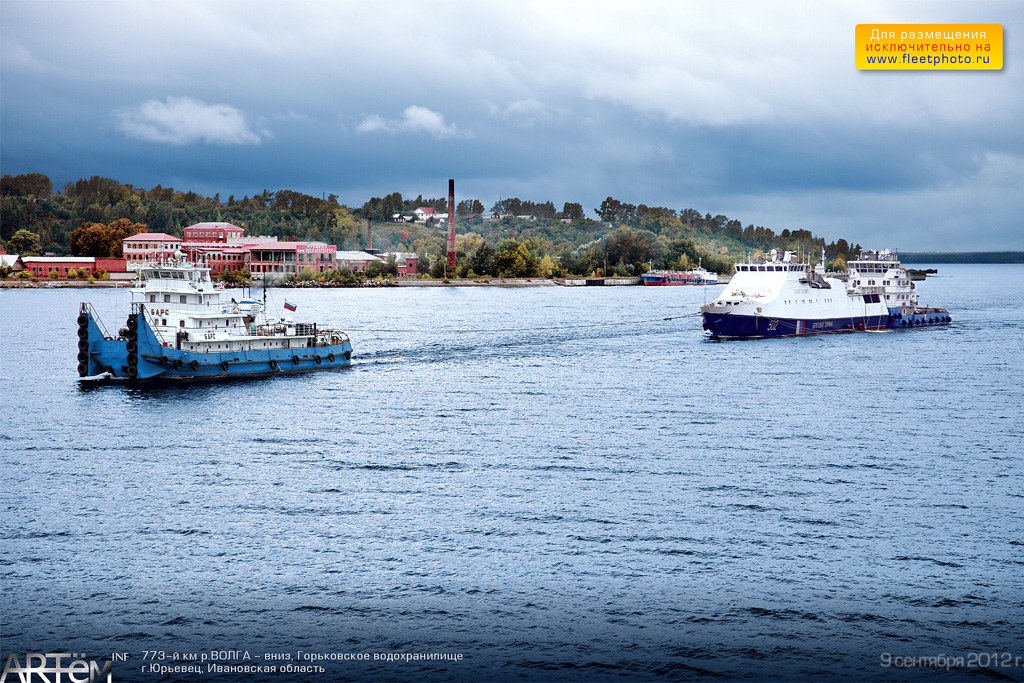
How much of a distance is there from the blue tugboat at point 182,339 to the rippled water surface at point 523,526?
222cm

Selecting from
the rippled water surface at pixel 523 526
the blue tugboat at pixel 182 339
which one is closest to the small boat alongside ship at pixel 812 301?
the rippled water surface at pixel 523 526

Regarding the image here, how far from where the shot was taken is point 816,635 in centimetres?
2112

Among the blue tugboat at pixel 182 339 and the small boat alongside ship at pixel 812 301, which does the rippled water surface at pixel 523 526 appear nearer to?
the blue tugboat at pixel 182 339

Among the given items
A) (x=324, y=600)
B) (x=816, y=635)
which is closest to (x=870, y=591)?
(x=816, y=635)

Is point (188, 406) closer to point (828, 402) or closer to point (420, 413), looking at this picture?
point (420, 413)

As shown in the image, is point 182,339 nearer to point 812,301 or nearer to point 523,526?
point 523,526

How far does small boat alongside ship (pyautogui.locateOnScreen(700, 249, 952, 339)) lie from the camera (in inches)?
3408

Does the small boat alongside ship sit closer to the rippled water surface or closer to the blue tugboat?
the rippled water surface

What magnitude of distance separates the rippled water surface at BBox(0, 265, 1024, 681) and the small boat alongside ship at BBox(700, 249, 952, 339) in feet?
93.2

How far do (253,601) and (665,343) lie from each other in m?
67.2

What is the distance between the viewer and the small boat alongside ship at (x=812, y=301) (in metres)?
86.6

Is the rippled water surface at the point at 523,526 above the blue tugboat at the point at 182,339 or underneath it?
underneath

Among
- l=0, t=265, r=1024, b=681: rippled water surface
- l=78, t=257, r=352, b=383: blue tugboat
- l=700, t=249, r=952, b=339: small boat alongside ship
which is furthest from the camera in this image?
l=700, t=249, r=952, b=339: small boat alongside ship

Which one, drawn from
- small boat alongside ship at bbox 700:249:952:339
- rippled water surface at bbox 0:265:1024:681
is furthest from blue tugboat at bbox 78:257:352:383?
small boat alongside ship at bbox 700:249:952:339
